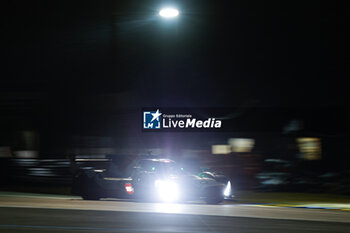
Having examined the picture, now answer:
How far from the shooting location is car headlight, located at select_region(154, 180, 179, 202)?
17.0 metres

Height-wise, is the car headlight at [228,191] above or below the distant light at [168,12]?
below

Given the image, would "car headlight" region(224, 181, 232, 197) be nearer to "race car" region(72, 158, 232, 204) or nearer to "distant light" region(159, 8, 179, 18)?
"race car" region(72, 158, 232, 204)

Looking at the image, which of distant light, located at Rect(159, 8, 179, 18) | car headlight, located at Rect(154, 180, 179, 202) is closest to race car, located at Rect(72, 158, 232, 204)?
car headlight, located at Rect(154, 180, 179, 202)

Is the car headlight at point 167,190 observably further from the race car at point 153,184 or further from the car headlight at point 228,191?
the car headlight at point 228,191

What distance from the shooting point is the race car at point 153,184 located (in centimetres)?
1691

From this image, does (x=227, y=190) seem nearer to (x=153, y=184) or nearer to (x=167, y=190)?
(x=167, y=190)


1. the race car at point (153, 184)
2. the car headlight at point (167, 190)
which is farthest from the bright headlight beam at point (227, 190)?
the car headlight at point (167, 190)

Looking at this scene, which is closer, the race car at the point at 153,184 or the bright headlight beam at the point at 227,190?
Result: the race car at the point at 153,184

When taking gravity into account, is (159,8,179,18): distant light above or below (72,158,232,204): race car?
above

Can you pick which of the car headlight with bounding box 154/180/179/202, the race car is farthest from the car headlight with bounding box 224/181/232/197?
the car headlight with bounding box 154/180/179/202

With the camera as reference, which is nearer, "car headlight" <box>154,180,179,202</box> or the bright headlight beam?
"car headlight" <box>154,180,179,202</box>

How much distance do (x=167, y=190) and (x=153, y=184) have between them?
0.45 meters

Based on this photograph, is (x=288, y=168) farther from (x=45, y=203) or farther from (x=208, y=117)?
(x=45, y=203)

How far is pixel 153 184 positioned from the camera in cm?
1705
